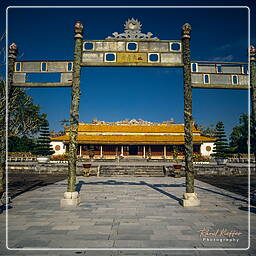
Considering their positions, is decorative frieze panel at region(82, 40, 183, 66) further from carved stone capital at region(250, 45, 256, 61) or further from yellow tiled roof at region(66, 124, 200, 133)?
yellow tiled roof at region(66, 124, 200, 133)

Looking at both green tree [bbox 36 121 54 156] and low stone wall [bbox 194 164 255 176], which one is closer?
low stone wall [bbox 194 164 255 176]

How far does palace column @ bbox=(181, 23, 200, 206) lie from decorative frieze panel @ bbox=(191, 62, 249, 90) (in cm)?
34

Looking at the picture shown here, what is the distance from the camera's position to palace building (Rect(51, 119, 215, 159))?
30.6 metres

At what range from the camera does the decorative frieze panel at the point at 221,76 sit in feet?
22.2

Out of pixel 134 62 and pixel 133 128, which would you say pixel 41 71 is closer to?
pixel 134 62

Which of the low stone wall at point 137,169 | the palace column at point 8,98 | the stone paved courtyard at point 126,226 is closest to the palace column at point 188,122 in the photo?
the stone paved courtyard at point 126,226

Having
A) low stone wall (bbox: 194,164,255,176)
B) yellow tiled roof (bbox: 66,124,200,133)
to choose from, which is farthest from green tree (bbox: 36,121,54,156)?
low stone wall (bbox: 194,164,255,176)

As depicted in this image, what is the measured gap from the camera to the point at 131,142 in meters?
30.5

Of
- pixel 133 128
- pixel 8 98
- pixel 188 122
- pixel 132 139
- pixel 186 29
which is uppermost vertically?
pixel 186 29

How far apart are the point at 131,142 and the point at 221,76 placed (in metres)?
24.2

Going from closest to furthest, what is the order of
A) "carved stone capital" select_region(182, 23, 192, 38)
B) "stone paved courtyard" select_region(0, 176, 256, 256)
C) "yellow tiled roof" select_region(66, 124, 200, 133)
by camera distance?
"stone paved courtyard" select_region(0, 176, 256, 256) → "carved stone capital" select_region(182, 23, 192, 38) → "yellow tiled roof" select_region(66, 124, 200, 133)

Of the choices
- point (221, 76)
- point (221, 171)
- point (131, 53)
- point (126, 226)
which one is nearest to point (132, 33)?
point (131, 53)

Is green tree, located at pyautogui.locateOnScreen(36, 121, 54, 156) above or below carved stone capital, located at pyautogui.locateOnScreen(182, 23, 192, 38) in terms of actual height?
below

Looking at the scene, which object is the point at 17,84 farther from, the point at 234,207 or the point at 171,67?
the point at 234,207
